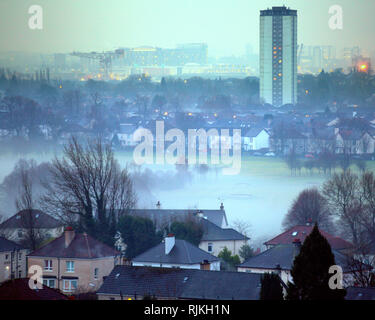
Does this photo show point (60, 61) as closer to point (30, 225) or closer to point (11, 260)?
point (30, 225)

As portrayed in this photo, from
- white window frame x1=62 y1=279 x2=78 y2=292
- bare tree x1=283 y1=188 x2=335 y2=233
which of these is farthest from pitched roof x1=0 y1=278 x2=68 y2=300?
bare tree x1=283 y1=188 x2=335 y2=233

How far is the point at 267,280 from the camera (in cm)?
872

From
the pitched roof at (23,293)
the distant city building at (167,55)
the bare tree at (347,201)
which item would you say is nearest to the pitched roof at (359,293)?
the pitched roof at (23,293)

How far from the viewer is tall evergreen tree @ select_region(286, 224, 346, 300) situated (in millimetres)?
7738

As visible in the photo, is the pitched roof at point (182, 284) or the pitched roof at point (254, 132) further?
the pitched roof at point (254, 132)

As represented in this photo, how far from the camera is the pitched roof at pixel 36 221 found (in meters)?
16.0

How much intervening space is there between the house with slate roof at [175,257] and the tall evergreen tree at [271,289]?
139 inches

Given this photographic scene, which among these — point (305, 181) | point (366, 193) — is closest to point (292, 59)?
point (305, 181)

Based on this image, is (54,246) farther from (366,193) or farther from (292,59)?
(292,59)

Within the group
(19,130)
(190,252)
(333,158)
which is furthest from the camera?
(19,130)

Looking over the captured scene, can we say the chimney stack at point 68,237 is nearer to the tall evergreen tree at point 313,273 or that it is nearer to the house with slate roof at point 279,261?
the house with slate roof at point 279,261

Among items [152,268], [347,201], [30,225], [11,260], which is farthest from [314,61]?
[152,268]

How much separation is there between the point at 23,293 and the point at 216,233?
7.37 meters

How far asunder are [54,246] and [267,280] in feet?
15.4
